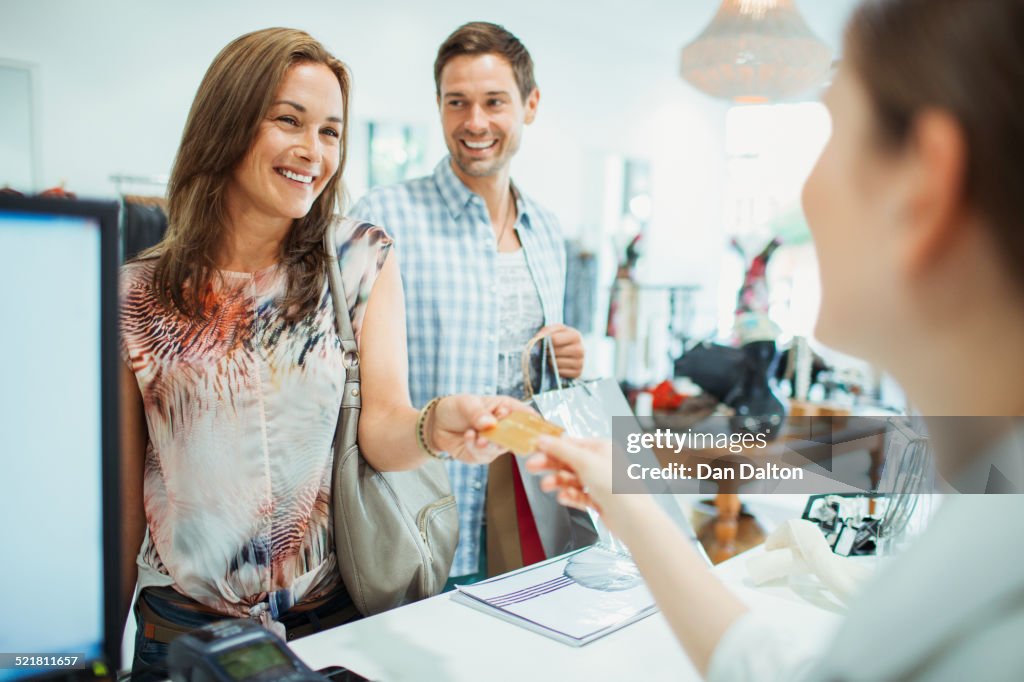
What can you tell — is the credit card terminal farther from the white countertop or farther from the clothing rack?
the clothing rack

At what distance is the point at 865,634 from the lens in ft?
1.87

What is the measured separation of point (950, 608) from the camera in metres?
0.54

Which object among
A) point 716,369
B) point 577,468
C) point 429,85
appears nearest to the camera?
point 577,468

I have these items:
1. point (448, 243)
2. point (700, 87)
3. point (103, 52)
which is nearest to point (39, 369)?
point (448, 243)

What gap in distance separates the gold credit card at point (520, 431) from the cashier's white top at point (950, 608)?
1.63ft

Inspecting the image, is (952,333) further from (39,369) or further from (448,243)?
(448,243)

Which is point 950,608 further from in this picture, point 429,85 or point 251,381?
point 429,85

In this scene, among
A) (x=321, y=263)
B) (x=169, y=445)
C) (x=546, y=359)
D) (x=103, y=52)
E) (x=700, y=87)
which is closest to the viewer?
(x=169, y=445)

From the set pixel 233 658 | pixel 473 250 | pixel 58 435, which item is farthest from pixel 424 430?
pixel 473 250

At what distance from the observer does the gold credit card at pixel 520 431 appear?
3.38ft

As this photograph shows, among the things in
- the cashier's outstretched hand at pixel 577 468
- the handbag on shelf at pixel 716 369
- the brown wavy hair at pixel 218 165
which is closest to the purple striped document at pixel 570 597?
the cashier's outstretched hand at pixel 577 468

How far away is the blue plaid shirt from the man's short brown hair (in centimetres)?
29

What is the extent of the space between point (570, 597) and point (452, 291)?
39.0 inches

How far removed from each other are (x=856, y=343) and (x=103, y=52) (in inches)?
187
